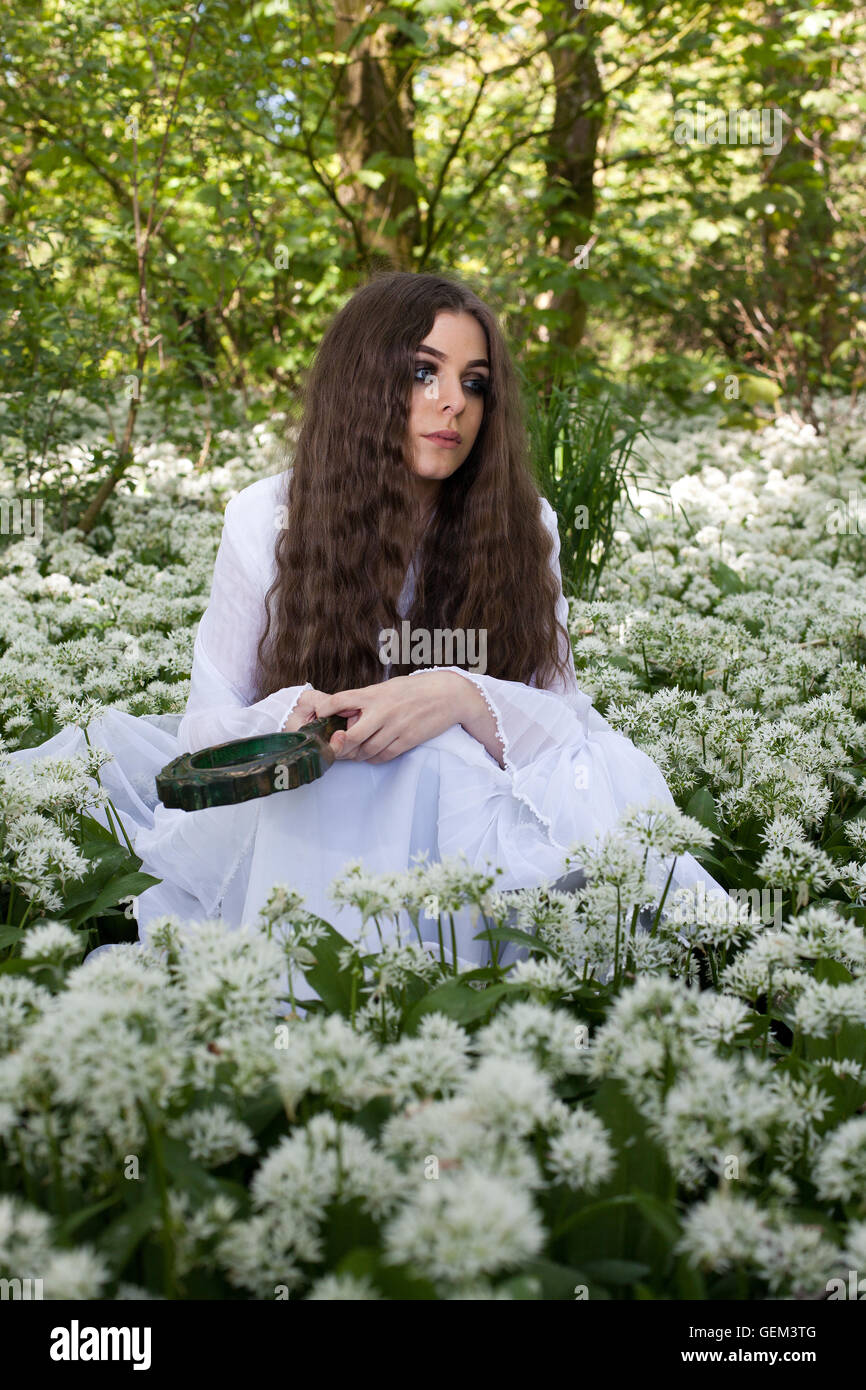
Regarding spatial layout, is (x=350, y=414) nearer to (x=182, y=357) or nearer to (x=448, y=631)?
(x=448, y=631)

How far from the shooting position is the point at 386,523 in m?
2.93

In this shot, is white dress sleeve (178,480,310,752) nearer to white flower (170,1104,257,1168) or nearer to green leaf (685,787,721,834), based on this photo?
green leaf (685,787,721,834)

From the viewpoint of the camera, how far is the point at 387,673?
292 cm

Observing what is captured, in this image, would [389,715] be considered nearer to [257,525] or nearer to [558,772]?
[558,772]

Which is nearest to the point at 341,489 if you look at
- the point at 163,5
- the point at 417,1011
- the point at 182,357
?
the point at 417,1011

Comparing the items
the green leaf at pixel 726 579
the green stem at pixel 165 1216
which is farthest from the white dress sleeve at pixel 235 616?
the green leaf at pixel 726 579

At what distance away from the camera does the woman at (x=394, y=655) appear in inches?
92.7

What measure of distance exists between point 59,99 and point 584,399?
3206mm

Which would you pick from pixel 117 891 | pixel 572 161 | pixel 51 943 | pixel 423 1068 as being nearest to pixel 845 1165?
pixel 423 1068

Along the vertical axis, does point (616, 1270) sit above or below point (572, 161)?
below

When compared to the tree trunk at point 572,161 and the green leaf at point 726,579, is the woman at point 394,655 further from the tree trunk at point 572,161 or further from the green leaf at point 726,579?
the tree trunk at point 572,161

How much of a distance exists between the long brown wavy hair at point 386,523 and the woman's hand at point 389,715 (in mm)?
436

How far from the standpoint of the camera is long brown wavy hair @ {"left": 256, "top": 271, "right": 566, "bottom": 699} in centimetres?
285

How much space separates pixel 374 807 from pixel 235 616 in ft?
2.57
